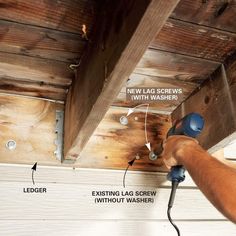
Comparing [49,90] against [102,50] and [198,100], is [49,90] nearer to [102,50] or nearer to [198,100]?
[102,50]

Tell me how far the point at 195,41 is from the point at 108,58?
0.37 metres

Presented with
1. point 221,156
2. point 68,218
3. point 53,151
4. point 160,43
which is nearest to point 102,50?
point 160,43

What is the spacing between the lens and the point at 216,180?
2.84 feet

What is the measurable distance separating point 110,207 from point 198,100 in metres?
0.55

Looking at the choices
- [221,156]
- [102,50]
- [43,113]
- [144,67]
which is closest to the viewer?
[102,50]

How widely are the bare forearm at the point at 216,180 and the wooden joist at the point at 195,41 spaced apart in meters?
0.38

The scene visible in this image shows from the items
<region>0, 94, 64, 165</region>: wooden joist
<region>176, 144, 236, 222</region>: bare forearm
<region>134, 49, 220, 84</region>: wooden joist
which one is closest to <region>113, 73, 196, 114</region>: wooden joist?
<region>134, 49, 220, 84</region>: wooden joist

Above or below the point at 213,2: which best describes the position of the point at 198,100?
below

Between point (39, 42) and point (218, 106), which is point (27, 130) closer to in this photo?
point (39, 42)

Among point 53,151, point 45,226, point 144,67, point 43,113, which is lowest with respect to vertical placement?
point 45,226

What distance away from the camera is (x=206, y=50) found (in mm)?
1235

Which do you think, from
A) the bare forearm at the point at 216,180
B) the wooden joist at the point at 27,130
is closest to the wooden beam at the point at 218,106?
the bare forearm at the point at 216,180

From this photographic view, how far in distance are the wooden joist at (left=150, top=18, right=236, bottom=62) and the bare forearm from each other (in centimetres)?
38

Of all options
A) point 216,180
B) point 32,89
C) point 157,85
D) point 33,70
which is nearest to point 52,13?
point 33,70
